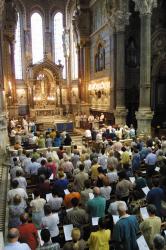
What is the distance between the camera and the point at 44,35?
1399 inches

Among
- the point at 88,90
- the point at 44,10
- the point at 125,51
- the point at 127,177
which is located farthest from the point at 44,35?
the point at 127,177

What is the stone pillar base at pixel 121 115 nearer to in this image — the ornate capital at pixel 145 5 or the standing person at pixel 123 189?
the ornate capital at pixel 145 5

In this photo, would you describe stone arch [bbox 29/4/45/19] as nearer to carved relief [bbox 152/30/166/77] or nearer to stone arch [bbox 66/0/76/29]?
stone arch [bbox 66/0/76/29]

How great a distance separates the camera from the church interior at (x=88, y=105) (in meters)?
7.38

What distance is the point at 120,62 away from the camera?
73.0 ft

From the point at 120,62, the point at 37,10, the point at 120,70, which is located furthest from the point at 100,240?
the point at 37,10

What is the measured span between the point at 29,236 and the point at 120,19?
1933 centimetres

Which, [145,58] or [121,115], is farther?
[121,115]

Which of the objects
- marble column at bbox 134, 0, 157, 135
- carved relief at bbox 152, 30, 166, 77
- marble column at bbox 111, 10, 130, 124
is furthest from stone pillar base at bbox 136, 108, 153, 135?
carved relief at bbox 152, 30, 166, 77

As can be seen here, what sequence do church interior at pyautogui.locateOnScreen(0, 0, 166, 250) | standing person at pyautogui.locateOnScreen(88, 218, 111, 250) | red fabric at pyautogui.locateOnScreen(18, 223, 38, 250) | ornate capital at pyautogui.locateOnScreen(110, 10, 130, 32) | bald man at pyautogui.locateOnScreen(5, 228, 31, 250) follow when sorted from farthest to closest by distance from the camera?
ornate capital at pyautogui.locateOnScreen(110, 10, 130, 32), church interior at pyautogui.locateOnScreen(0, 0, 166, 250), red fabric at pyautogui.locateOnScreen(18, 223, 38, 250), standing person at pyautogui.locateOnScreen(88, 218, 111, 250), bald man at pyautogui.locateOnScreen(5, 228, 31, 250)

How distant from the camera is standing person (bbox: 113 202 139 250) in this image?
5320mm

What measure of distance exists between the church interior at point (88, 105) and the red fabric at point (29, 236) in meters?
0.06

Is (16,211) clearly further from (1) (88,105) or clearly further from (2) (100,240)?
(1) (88,105)

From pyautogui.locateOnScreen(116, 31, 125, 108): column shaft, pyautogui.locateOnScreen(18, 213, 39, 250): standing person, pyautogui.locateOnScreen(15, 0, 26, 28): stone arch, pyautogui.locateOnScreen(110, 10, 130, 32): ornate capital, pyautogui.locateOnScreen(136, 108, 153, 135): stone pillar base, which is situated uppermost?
pyautogui.locateOnScreen(15, 0, 26, 28): stone arch
